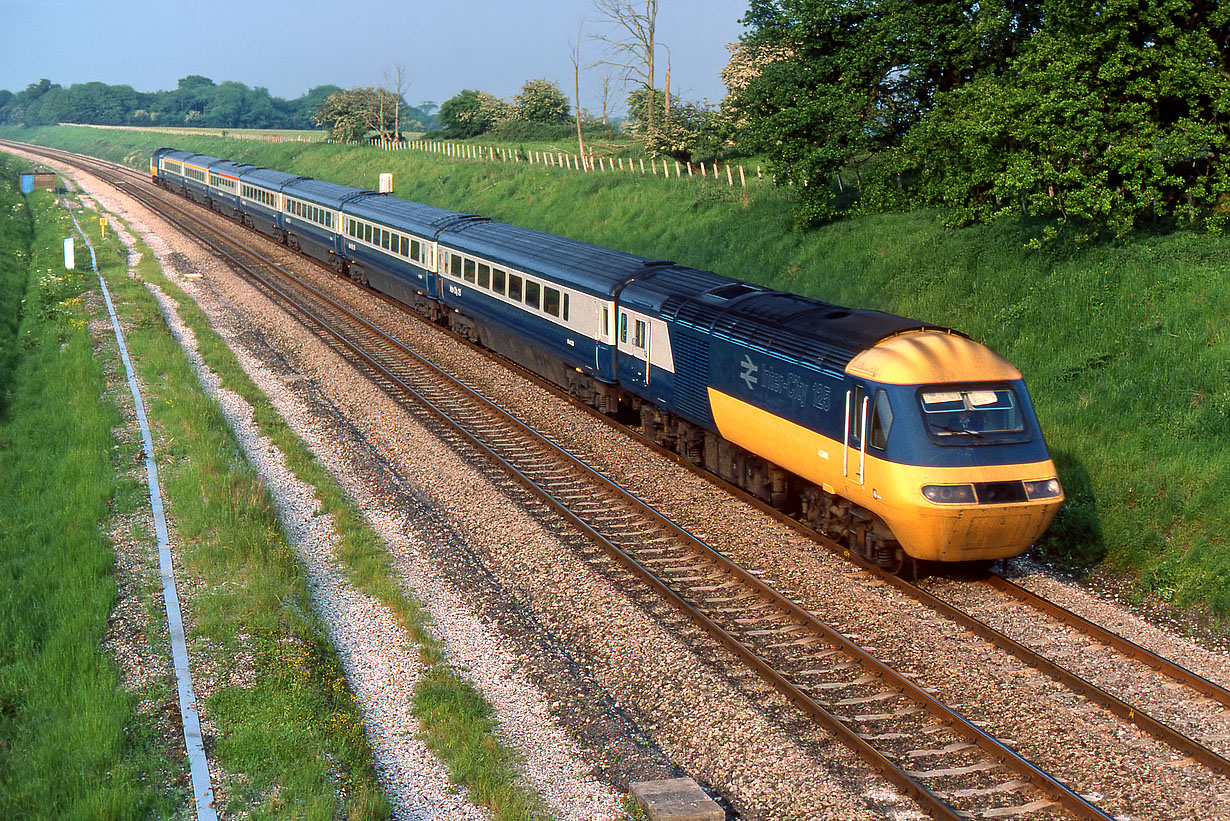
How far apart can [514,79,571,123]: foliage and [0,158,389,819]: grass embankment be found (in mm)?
67079

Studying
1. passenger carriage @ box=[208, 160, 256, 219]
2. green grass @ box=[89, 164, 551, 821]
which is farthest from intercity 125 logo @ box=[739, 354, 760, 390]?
passenger carriage @ box=[208, 160, 256, 219]

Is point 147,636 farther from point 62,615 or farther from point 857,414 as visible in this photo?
point 857,414

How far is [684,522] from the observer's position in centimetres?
1526

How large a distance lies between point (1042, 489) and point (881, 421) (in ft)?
6.55

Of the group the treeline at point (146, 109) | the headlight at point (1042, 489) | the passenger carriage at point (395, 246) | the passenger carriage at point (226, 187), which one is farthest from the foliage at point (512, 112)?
the treeline at point (146, 109)

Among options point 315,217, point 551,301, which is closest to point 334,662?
point 551,301

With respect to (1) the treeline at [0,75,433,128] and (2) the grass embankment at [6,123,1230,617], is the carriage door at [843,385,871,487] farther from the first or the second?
(1) the treeline at [0,75,433,128]

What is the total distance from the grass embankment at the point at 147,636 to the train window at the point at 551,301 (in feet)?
22.2

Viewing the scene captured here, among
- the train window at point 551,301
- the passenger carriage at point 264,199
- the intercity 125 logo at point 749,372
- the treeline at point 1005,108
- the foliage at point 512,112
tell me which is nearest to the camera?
the intercity 125 logo at point 749,372

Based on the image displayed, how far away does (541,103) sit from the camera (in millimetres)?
84250

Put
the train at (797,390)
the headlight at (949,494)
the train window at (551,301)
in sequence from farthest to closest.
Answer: the train window at (551,301) < the train at (797,390) < the headlight at (949,494)

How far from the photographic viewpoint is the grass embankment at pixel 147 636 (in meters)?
8.42

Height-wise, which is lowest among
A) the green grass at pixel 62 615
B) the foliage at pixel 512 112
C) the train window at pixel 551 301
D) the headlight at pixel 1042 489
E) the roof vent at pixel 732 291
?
the green grass at pixel 62 615

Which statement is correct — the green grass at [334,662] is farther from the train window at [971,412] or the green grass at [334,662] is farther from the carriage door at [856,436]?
the train window at [971,412]
